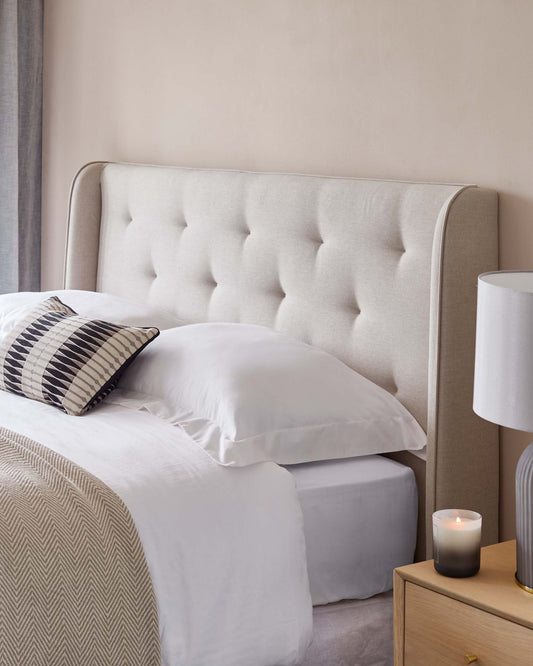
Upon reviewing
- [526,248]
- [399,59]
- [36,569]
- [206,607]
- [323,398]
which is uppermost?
[399,59]

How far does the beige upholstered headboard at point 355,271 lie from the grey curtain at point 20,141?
35.0 inches

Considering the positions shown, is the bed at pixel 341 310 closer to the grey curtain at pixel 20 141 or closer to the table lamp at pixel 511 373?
the table lamp at pixel 511 373

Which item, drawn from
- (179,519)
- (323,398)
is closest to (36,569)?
(179,519)

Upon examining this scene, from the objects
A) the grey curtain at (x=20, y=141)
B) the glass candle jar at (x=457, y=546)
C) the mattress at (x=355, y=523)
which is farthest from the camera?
the grey curtain at (x=20, y=141)

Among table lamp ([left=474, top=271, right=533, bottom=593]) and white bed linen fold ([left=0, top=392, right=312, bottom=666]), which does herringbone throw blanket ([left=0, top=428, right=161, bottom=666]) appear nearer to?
white bed linen fold ([left=0, top=392, right=312, bottom=666])

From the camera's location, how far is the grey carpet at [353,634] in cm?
179

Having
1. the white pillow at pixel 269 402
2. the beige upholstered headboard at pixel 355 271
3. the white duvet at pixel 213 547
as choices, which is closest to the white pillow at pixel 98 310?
the beige upholstered headboard at pixel 355 271

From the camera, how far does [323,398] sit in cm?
196

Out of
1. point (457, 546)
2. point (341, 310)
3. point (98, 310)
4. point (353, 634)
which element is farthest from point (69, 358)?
point (457, 546)

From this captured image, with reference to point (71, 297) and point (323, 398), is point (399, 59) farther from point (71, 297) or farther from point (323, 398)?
point (71, 297)

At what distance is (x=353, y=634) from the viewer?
1.82m

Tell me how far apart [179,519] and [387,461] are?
0.58 meters

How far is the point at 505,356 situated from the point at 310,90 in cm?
124

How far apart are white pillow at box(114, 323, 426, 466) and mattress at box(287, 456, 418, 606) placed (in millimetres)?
46
